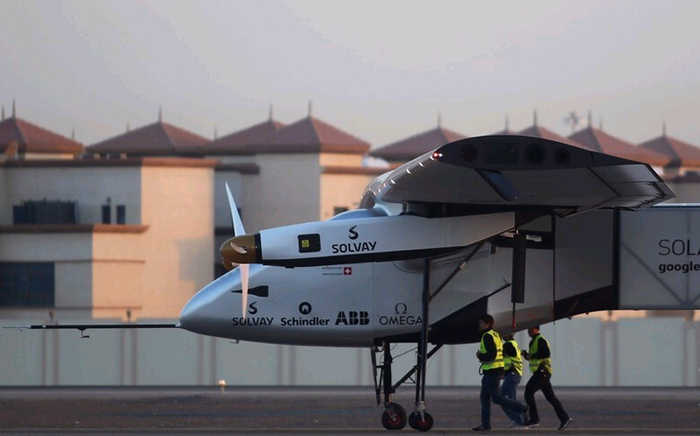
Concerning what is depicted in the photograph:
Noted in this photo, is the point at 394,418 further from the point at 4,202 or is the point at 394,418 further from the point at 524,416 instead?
the point at 4,202

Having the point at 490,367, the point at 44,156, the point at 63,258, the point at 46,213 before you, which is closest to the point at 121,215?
the point at 46,213

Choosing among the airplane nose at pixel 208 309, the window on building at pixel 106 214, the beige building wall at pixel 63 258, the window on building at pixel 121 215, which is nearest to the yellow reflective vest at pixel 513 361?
the airplane nose at pixel 208 309

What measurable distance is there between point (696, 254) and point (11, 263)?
44827mm

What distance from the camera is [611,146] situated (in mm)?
86250

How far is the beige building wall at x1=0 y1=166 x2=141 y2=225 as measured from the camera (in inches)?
2603

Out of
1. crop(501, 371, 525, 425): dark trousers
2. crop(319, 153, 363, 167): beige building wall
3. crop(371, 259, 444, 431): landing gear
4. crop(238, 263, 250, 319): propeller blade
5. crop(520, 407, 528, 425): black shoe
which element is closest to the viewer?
crop(371, 259, 444, 431): landing gear

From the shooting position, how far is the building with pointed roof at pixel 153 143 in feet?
270

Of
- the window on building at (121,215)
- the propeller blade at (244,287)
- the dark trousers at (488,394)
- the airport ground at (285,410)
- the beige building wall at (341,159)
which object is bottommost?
the airport ground at (285,410)

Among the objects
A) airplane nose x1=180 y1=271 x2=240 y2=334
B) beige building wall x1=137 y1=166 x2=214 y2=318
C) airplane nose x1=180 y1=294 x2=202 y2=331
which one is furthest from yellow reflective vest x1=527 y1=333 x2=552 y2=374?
beige building wall x1=137 y1=166 x2=214 y2=318

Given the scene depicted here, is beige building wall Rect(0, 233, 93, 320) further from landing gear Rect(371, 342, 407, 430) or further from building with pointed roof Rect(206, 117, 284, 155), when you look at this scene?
landing gear Rect(371, 342, 407, 430)

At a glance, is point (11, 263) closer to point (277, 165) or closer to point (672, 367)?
point (277, 165)

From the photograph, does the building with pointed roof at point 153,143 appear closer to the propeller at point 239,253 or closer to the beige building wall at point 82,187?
the beige building wall at point 82,187

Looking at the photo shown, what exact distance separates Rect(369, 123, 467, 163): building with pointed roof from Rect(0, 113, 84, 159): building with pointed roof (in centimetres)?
1620

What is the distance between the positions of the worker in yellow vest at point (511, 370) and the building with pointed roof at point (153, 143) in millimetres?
56590
